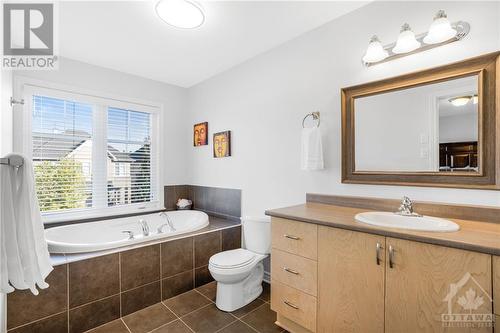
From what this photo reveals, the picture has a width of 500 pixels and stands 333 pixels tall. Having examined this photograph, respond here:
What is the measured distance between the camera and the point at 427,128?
60.9 inches

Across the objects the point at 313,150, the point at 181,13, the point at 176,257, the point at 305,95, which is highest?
the point at 181,13

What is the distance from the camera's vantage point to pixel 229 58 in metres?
2.67

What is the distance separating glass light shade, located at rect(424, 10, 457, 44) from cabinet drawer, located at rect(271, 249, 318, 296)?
1.57 metres

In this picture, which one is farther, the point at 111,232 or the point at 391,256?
the point at 111,232

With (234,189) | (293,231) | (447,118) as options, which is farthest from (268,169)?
(447,118)

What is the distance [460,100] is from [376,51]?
0.61m

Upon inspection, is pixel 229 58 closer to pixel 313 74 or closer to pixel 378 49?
pixel 313 74

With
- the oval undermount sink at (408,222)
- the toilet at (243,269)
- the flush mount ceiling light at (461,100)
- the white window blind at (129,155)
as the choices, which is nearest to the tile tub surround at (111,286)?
the toilet at (243,269)

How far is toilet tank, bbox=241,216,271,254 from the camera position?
2.20 metres

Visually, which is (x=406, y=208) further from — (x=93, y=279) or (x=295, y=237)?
(x=93, y=279)

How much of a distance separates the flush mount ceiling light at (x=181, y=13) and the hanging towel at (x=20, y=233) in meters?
1.38

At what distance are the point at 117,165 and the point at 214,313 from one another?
7.08 ft

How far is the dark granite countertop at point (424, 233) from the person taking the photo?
101 cm

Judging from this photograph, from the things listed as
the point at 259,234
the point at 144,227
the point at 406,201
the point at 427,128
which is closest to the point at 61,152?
the point at 144,227
